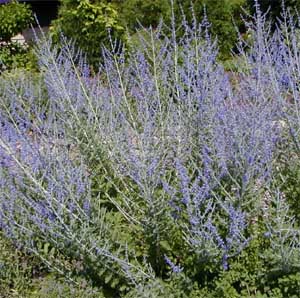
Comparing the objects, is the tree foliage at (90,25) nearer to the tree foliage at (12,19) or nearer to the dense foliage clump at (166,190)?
the tree foliage at (12,19)

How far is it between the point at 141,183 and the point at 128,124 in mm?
579

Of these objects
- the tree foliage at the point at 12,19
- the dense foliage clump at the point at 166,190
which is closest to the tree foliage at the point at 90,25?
the tree foliage at the point at 12,19

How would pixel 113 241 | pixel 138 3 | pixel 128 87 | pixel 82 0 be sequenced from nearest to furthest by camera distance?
pixel 113 241, pixel 128 87, pixel 82 0, pixel 138 3

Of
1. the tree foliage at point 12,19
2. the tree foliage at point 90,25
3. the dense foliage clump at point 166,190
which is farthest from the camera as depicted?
the tree foliage at point 12,19

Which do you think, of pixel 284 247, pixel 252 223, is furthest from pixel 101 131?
pixel 284 247

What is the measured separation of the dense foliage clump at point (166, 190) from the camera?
253 cm

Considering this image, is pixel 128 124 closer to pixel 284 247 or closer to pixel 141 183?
pixel 141 183

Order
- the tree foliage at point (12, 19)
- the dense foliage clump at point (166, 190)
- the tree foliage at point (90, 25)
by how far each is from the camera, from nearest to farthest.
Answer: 1. the dense foliage clump at point (166, 190)
2. the tree foliage at point (90, 25)
3. the tree foliage at point (12, 19)

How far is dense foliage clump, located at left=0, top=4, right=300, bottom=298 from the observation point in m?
2.53

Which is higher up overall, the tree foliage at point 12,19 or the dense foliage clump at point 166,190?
the tree foliage at point 12,19

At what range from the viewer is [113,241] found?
271 cm

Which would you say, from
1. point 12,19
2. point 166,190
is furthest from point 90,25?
point 166,190

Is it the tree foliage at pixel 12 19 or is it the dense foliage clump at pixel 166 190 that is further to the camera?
the tree foliage at pixel 12 19

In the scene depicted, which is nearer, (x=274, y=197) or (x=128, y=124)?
(x=274, y=197)
